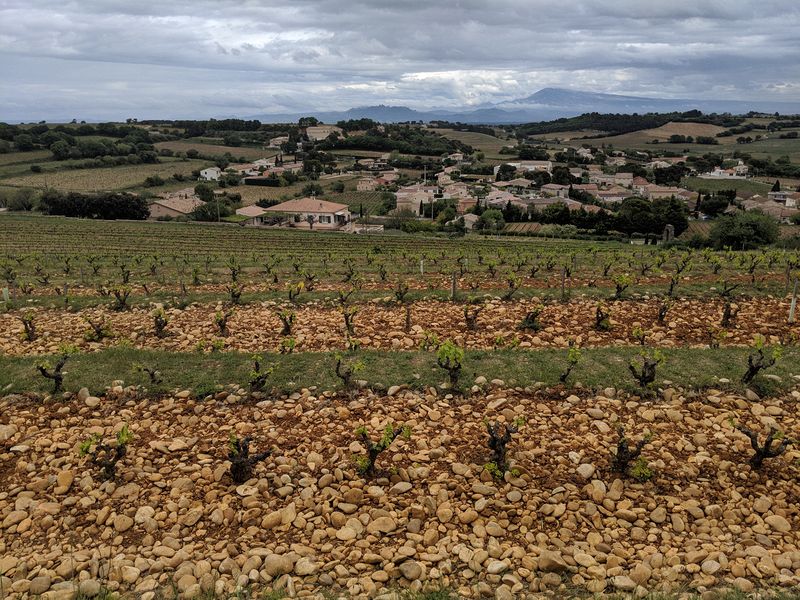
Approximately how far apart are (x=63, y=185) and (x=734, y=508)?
11107cm

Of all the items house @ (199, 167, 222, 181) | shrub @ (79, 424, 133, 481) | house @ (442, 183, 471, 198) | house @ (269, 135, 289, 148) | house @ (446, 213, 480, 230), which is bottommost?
house @ (446, 213, 480, 230)

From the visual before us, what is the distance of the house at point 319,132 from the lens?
7013 inches

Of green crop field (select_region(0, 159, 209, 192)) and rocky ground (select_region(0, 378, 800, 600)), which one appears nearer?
rocky ground (select_region(0, 378, 800, 600))

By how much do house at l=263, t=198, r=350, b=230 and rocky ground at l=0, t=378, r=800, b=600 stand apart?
6562 centimetres

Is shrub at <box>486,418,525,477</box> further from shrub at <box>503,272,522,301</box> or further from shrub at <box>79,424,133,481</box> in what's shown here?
shrub at <box>503,272,522,301</box>

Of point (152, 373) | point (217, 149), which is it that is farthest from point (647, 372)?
point (217, 149)

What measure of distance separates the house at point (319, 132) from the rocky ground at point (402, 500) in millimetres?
173755

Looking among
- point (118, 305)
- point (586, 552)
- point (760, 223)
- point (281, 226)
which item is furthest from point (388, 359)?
point (281, 226)

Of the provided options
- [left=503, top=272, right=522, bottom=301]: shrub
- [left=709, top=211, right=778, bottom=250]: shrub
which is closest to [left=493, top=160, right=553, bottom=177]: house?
[left=709, top=211, right=778, bottom=250]: shrub

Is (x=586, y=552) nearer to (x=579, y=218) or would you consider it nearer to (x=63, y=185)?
(x=579, y=218)

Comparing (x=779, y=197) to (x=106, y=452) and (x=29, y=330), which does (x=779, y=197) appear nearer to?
(x=29, y=330)

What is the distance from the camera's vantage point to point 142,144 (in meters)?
132

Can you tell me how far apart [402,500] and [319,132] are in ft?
631

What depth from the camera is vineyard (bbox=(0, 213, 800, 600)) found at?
6.24 meters
